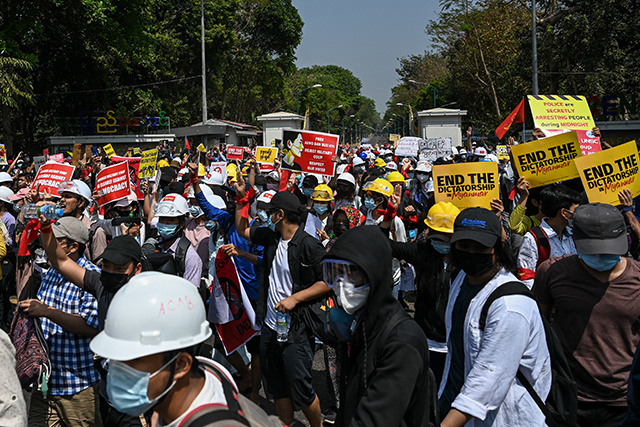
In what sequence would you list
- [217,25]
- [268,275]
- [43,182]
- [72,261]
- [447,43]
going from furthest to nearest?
[447,43]
[217,25]
[43,182]
[268,275]
[72,261]

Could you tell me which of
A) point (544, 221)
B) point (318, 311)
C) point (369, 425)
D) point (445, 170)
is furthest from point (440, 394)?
point (445, 170)

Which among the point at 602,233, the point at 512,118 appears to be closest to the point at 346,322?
the point at 602,233

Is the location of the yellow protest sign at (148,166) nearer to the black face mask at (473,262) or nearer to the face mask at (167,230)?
the face mask at (167,230)

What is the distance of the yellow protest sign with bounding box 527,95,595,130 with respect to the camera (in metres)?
6.82

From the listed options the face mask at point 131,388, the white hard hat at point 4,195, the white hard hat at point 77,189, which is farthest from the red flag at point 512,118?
the face mask at point 131,388

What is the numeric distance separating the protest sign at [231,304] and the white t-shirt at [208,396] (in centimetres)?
326

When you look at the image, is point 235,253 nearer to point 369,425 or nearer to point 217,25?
point 369,425

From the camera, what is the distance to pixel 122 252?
360 centimetres

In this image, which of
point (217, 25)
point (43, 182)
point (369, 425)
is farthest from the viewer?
point (217, 25)

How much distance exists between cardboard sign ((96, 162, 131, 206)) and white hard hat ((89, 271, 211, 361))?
193 inches

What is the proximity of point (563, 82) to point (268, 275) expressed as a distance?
3374 centimetres

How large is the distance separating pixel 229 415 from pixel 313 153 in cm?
670

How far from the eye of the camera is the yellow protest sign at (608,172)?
4.77m

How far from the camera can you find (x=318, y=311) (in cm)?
426
